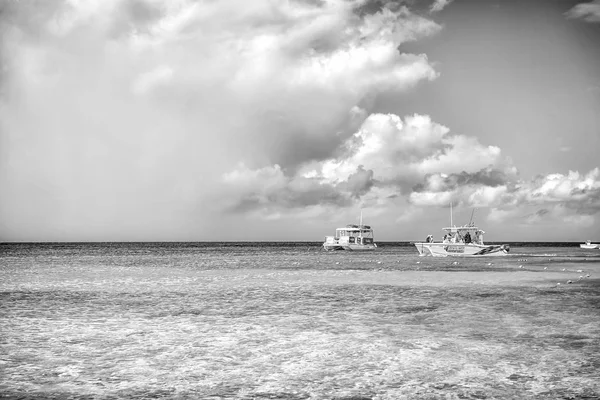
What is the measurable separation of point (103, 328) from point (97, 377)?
6.89 meters

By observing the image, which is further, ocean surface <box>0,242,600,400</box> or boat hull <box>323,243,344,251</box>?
boat hull <box>323,243,344,251</box>

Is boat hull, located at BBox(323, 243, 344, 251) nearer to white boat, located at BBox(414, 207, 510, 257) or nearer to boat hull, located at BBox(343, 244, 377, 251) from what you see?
boat hull, located at BBox(343, 244, 377, 251)

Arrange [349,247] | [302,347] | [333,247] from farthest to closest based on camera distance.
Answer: [333,247] < [349,247] < [302,347]

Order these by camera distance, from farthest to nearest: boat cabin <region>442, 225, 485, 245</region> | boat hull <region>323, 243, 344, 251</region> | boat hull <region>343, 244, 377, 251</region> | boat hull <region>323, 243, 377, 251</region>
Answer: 1. boat hull <region>323, 243, 344, 251</region>
2. boat hull <region>323, 243, 377, 251</region>
3. boat hull <region>343, 244, 377, 251</region>
4. boat cabin <region>442, 225, 485, 245</region>

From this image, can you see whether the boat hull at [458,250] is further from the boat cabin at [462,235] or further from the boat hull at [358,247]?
the boat hull at [358,247]

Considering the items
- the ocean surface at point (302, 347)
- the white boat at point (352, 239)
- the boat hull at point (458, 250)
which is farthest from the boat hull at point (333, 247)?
the ocean surface at point (302, 347)

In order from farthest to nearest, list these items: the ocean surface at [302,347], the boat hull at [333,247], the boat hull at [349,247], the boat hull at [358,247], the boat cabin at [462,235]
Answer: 1. the boat hull at [333,247]
2. the boat hull at [349,247]
3. the boat hull at [358,247]
4. the boat cabin at [462,235]
5. the ocean surface at [302,347]

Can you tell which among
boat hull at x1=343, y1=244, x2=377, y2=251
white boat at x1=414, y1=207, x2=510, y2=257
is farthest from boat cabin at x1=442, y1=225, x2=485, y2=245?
boat hull at x1=343, y1=244, x2=377, y2=251

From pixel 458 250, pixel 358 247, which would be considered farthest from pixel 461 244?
pixel 358 247

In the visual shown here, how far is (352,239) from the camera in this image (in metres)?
119

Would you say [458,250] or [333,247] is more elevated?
[458,250]

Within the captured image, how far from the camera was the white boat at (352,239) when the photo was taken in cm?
11819

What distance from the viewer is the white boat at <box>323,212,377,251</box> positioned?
118188 millimetres

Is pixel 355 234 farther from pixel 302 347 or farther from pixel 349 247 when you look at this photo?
pixel 302 347
